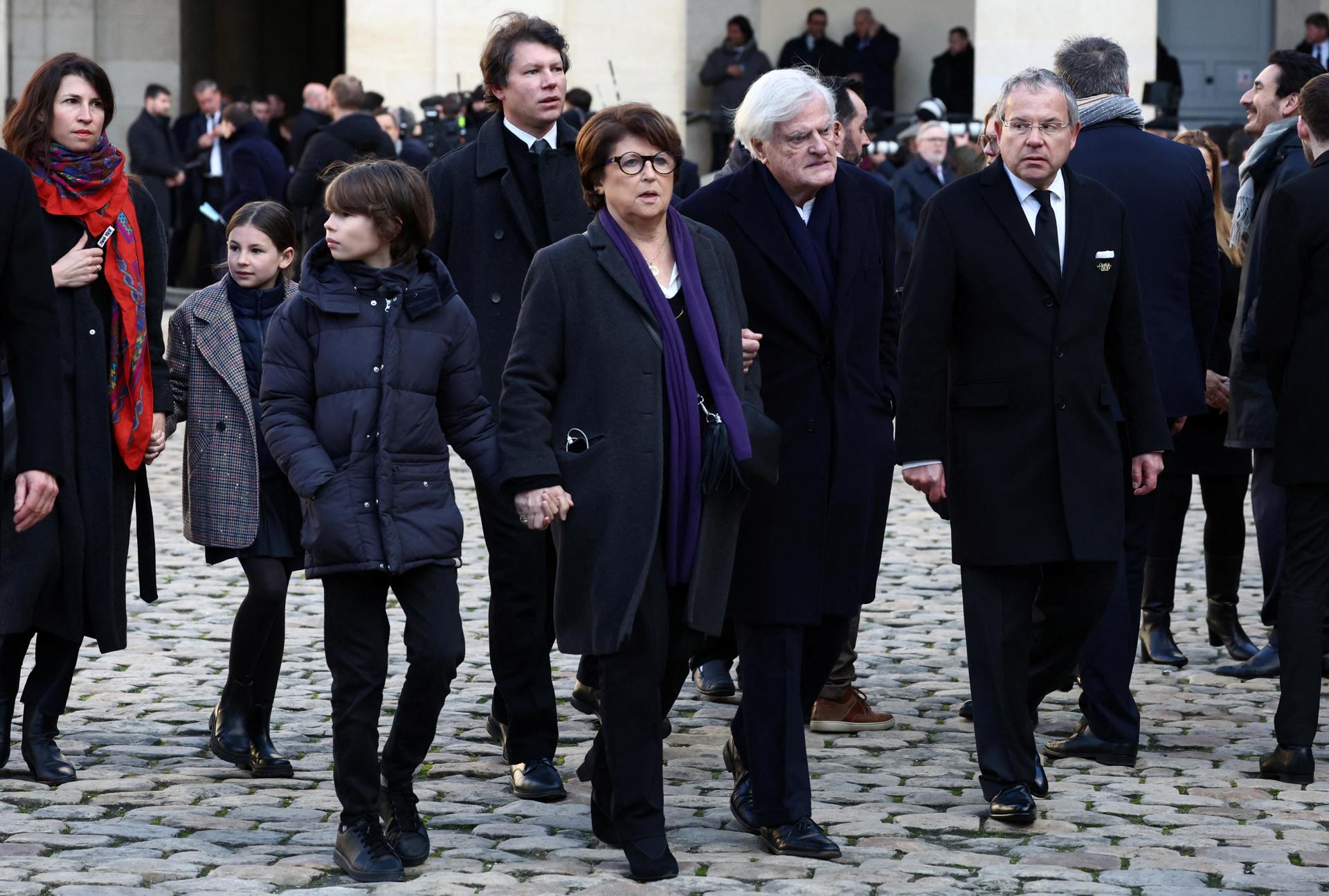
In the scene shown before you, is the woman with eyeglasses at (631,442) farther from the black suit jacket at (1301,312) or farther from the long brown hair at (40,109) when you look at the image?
the black suit jacket at (1301,312)

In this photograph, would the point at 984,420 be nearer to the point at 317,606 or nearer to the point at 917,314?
the point at 917,314

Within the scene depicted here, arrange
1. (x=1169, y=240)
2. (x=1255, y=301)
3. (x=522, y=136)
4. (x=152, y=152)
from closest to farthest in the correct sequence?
(x=522, y=136) → (x=1169, y=240) → (x=1255, y=301) → (x=152, y=152)

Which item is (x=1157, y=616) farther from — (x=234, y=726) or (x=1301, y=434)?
(x=234, y=726)

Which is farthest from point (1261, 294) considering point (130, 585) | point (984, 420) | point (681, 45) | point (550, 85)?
point (681, 45)

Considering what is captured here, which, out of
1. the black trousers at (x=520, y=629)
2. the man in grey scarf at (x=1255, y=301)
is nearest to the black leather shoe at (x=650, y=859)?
the black trousers at (x=520, y=629)

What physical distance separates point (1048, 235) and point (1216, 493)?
9.19 feet

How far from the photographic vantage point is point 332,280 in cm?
541

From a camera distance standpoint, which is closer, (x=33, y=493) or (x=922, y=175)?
(x=33, y=493)

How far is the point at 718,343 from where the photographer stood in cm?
535

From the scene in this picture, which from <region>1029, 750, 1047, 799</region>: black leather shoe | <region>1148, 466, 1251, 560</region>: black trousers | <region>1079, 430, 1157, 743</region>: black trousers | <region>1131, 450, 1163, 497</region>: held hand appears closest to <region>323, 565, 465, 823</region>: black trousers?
<region>1029, 750, 1047, 799</region>: black leather shoe

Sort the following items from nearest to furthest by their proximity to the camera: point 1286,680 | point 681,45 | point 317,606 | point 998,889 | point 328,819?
1. point 998,889
2. point 328,819
3. point 1286,680
4. point 317,606
5. point 681,45

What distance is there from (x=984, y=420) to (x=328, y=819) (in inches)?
80.7

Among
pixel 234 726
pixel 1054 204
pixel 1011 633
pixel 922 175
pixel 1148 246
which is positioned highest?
pixel 922 175

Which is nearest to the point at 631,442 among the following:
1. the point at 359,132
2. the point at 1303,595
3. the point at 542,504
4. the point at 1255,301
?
the point at 542,504
